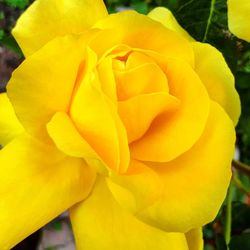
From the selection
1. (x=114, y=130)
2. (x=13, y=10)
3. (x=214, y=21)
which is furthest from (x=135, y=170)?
(x=13, y=10)

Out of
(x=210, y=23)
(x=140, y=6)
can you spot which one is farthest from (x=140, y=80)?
(x=140, y=6)

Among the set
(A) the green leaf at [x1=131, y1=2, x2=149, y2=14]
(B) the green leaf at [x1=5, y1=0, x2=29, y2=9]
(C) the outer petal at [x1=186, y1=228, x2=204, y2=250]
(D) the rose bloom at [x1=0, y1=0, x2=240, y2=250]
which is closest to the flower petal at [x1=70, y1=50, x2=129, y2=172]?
(D) the rose bloom at [x1=0, y1=0, x2=240, y2=250]

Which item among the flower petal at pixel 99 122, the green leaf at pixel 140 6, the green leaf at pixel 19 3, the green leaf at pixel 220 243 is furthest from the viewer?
the green leaf at pixel 19 3

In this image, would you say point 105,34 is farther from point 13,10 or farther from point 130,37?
point 13,10

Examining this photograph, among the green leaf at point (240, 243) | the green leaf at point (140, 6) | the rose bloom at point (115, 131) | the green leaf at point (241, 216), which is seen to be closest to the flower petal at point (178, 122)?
the rose bloom at point (115, 131)

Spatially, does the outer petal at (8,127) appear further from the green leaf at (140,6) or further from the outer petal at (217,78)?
the green leaf at (140,6)

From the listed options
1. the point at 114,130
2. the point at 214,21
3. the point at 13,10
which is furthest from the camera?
the point at 13,10

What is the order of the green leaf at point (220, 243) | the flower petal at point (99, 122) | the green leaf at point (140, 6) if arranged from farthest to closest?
the green leaf at point (140, 6)
the green leaf at point (220, 243)
the flower petal at point (99, 122)
